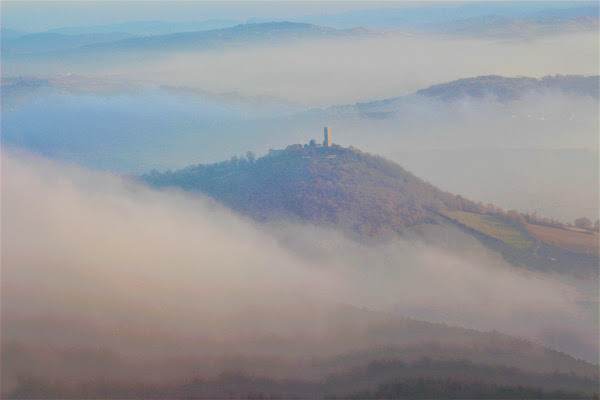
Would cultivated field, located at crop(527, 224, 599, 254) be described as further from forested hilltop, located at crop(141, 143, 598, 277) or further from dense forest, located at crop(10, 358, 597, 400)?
dense forest, located at crop(10, 358, 597, 400)

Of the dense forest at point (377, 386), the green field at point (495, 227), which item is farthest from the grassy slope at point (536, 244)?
the dense forest at point (377, 386)

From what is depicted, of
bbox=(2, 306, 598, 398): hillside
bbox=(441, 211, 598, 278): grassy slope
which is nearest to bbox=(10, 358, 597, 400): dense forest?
bbox=(2, 306, 598, 398): hillside

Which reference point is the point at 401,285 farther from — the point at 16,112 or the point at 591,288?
the point at 16,112

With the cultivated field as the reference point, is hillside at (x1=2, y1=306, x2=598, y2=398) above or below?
below

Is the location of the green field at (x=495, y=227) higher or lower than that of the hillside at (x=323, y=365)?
higher

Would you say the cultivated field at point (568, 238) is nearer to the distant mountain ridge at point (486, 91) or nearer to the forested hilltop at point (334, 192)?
the forested hilltop at point (334, 192)

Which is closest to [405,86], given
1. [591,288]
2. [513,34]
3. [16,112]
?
[513,34]
